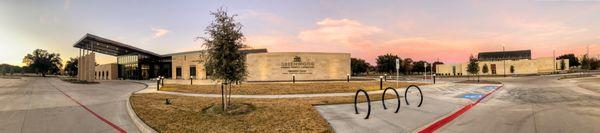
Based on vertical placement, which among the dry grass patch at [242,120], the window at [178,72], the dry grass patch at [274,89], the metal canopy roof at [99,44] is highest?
the metal canopy roof at [99,44]

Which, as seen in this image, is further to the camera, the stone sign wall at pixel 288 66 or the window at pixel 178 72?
the window at pixel 178 72

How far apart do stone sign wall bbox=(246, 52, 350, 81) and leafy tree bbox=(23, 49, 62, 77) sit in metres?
131

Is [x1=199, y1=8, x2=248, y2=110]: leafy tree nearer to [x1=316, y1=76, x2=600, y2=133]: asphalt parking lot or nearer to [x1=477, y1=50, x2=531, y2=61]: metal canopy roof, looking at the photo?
[x1=316, y1=76, x2=600, y2=133]: asphalt parking lot

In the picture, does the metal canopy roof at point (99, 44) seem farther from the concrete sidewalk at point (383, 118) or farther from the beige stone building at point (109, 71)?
the concrete sidewalk at point (383, 118)

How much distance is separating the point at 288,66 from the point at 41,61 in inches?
5389

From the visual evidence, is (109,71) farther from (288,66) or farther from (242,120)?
(242,120)

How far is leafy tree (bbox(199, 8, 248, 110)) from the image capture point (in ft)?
35.9

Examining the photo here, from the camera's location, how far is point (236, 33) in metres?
11.3

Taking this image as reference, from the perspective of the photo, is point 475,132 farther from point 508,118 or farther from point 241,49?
point 241,49

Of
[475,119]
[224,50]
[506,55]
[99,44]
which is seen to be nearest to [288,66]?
[224,50]

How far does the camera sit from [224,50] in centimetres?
1095

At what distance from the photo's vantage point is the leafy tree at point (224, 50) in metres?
11.0

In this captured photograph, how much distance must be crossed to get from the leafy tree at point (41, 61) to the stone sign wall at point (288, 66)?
431 ft

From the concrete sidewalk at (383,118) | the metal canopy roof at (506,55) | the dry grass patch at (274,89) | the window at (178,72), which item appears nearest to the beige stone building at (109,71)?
the window at (178,72)
